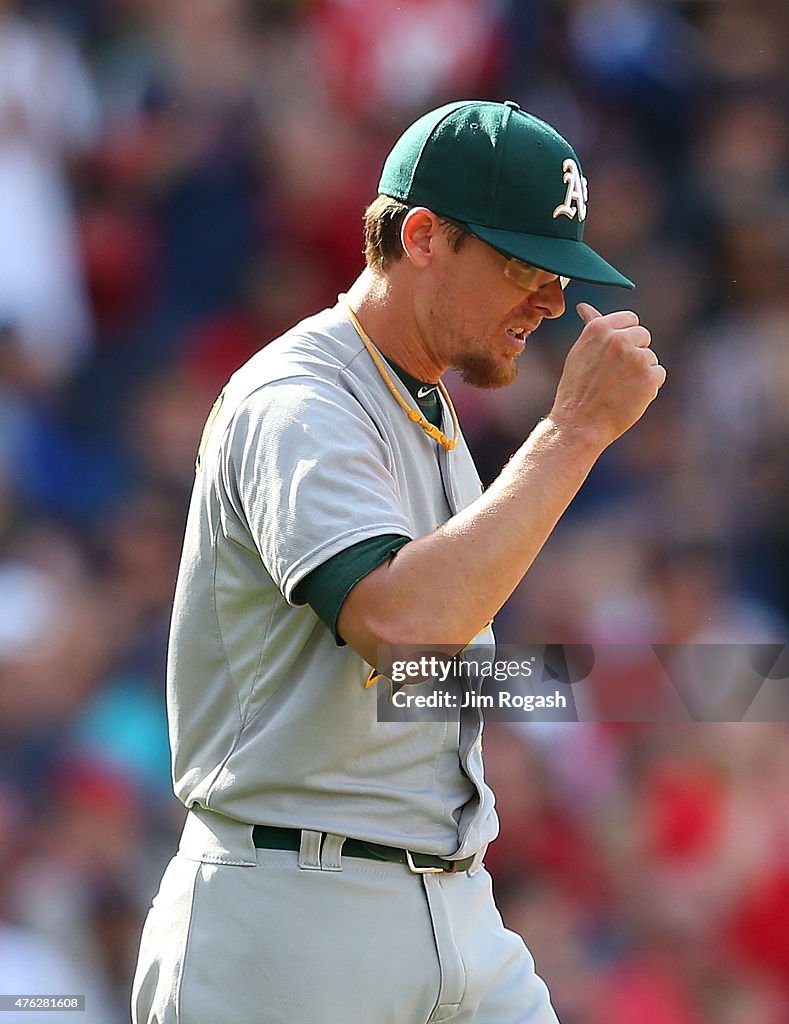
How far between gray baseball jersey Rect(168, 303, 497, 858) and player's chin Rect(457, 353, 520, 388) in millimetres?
101

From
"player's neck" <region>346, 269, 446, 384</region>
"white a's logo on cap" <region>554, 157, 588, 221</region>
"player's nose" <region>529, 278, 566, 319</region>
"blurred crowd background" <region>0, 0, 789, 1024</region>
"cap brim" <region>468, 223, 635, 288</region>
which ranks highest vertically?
"white a's logo on cap" <region>554, 157, 588, 221</region>

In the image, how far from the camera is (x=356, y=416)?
60.7 inches

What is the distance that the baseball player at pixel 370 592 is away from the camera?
55.8 inches

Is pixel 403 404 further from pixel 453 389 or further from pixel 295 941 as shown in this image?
pixel 453 389

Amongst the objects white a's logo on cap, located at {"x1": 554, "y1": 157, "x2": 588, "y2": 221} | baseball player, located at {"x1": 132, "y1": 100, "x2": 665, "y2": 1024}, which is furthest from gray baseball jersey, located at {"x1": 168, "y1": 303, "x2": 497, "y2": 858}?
white a's logo on cap, located at {"x1": 554, "y1": 157, "x2": 588, "y2": 221}

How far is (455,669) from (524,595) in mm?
1478

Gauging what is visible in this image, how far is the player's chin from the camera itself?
5.59 ft

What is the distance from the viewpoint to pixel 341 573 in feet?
4.56

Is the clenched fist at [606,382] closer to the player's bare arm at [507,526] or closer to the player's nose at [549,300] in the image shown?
the player's bare arm at [507,526]

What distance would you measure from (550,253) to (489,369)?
0.52 ft

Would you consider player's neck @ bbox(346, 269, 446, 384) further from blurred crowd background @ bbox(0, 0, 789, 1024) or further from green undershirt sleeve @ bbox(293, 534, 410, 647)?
blurred crowd background @ bbox(0, 0, 789, 1024)

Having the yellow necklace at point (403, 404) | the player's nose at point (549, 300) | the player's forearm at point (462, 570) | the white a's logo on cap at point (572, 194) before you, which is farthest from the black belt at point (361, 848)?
the white a's logo on cap at point (572, 194)

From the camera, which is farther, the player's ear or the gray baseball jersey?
the player's ear

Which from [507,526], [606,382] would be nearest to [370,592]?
[507,526]
